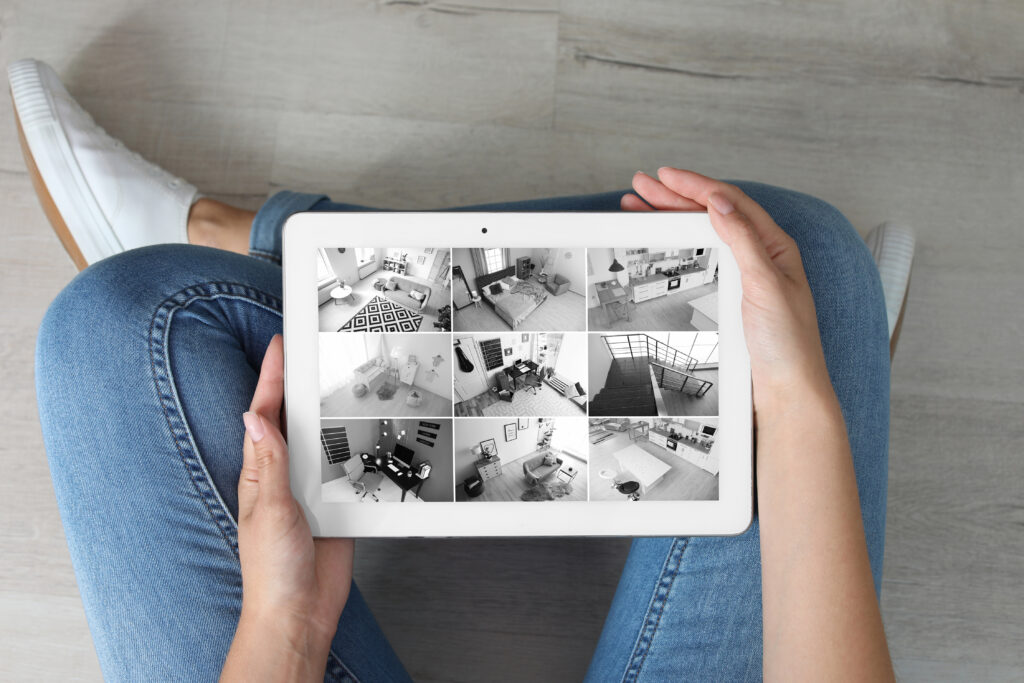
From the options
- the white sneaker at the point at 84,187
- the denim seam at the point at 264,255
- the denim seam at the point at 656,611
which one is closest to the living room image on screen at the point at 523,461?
the denim seam at the point at 656,611

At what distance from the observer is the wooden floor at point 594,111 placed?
85cm

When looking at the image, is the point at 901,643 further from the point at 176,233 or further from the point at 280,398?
the point at 176,233

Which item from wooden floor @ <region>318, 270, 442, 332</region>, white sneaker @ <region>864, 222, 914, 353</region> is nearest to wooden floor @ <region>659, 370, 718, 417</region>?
wooden floor @ <region>318, 270, 442, 332</region>

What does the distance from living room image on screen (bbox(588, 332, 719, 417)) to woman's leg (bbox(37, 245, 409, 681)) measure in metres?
0.33

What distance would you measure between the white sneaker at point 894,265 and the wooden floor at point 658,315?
0.43 meters

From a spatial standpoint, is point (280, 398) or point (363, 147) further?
point (363, 147)

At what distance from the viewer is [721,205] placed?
490 millimetres

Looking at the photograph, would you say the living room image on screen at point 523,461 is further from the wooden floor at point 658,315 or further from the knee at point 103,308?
the knee at point 103,308

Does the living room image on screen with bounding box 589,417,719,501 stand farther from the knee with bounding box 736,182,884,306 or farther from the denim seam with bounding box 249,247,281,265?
the denim seam with bounding box 249,247,281,265

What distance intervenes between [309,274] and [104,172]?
52 centimetres

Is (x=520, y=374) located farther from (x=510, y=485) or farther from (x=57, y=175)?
(x=57, y=175)

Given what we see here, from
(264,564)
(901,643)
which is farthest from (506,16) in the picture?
(901,643)

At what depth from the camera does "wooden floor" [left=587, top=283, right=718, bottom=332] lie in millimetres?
497

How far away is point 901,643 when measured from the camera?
2.61ft
